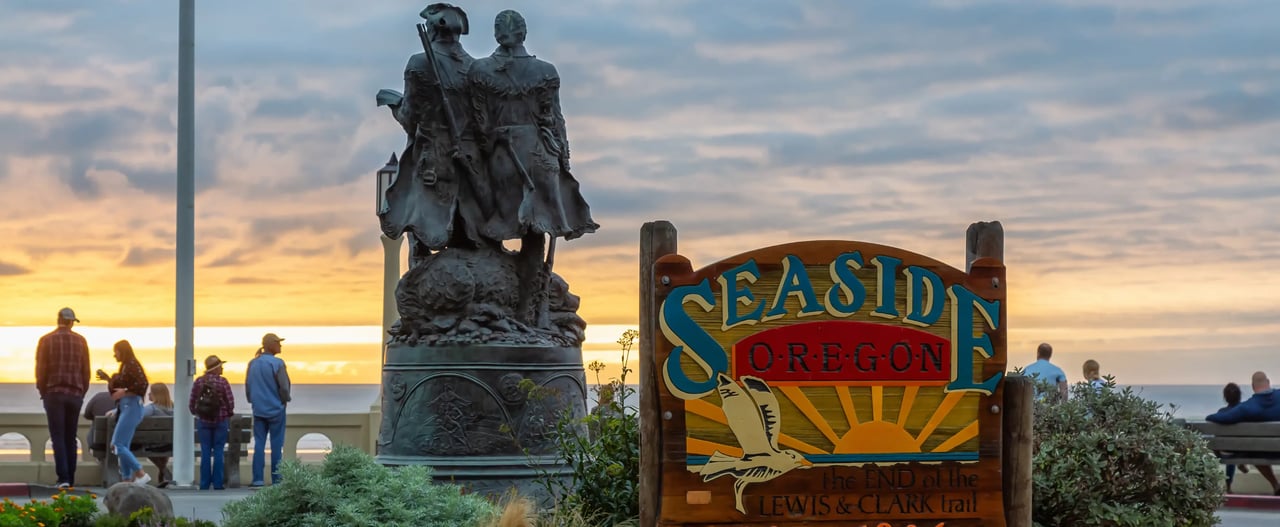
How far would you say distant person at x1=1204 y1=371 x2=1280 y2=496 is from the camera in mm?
17797

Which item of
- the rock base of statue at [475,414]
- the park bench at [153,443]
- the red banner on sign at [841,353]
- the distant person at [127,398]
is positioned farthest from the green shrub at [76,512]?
the park bench at [153,443]

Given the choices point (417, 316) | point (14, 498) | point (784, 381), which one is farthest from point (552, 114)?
point (14, 498)

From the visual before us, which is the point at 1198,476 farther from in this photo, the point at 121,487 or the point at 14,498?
the point at 14,498

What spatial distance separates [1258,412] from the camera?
1797cm

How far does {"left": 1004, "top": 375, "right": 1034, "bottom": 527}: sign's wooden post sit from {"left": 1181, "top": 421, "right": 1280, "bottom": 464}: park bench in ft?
33.6

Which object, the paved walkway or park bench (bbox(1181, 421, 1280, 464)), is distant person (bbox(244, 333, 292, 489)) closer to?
the paved walkway

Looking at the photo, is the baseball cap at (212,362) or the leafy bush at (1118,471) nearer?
the leafy bush at (1118,471)

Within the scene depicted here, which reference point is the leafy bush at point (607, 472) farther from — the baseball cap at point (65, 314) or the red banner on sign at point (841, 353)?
the baseball cap at point (65, 314)

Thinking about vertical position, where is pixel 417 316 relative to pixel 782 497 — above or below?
above

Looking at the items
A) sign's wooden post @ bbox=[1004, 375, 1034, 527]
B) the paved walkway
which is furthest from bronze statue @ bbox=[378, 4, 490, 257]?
sign's wooden post @ bbox=[1004, 375, 1034, 527]

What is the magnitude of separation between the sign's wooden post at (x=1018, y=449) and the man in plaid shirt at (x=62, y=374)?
13.9m

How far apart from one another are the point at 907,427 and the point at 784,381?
625 mm

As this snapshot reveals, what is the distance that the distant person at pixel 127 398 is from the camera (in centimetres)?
1809

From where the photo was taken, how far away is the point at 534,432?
12.6 m
